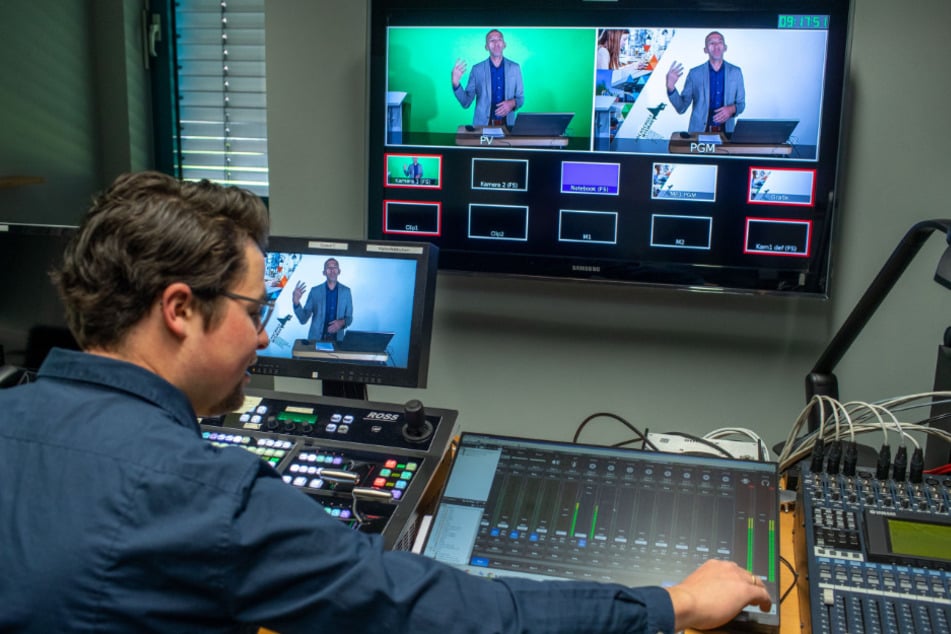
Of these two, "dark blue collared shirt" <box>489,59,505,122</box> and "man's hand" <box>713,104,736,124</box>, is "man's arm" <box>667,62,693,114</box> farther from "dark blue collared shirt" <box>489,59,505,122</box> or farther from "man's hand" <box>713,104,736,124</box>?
"dark blue collared shirt" <box>489,59,505,122</box>

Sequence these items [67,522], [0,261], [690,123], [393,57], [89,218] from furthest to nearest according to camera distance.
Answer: [393,57] → [690,123] → [0,261] → [89,218] → [67,522]

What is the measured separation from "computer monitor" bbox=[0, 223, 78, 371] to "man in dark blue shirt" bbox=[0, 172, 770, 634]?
3.75ft

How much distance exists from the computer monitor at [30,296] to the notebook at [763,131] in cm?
174

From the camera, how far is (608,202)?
2340 mm

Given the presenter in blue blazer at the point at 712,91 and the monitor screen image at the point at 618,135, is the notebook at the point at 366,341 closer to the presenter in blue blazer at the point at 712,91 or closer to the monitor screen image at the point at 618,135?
the monitor screen image at the point at 618,135

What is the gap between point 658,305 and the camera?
2461 mm

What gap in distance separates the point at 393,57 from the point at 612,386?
1.21 m

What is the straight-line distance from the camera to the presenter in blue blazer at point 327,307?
1631 mm

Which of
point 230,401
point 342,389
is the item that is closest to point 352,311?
point 342,389

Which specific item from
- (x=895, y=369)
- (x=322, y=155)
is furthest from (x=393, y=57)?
(x=895, y=369)

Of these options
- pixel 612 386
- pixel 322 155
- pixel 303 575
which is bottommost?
pixel 612 386

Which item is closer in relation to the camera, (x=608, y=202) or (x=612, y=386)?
(x=608, y=202)

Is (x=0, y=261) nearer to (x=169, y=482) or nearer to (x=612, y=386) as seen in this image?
(x=169, y=482)

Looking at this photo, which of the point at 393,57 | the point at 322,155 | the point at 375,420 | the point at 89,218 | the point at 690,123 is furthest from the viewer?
the point at 322,155
